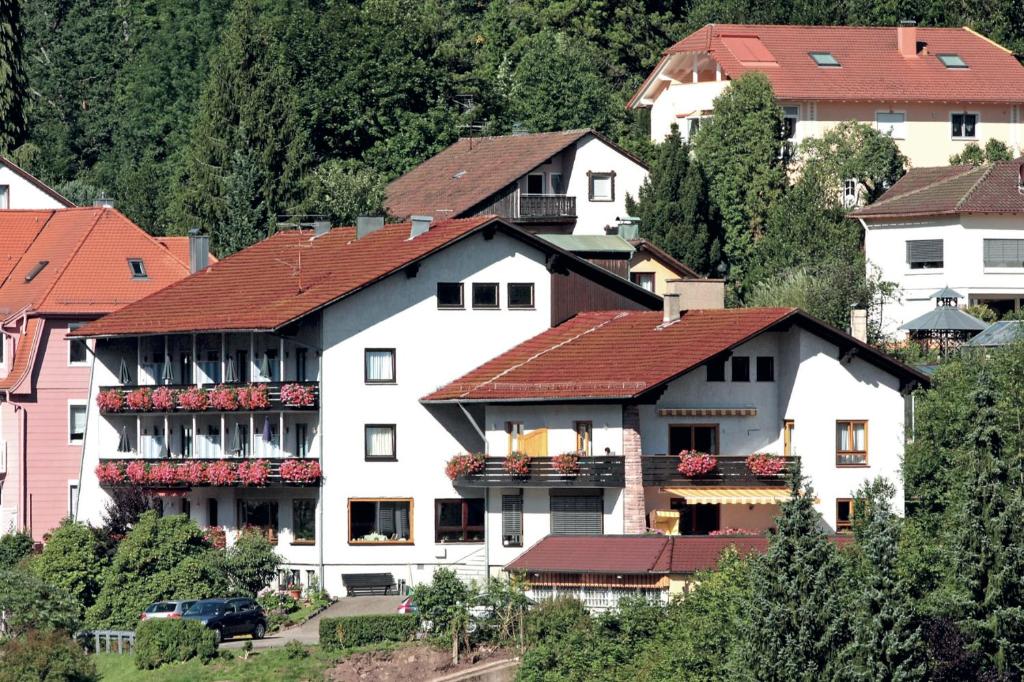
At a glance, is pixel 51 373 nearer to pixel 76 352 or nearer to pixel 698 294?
pixel 76 352

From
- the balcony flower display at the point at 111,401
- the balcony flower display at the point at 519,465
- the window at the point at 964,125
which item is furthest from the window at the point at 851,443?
the window at the point at 964,125

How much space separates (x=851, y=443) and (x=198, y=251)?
27079 mm

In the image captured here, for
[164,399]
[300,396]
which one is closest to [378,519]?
[300,396]

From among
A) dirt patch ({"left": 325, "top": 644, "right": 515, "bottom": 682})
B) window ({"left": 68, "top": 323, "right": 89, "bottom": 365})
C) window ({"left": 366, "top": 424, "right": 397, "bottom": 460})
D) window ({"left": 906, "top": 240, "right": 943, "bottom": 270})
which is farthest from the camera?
window ({"left": 906, "top": 240, "right": 943, "bottom": 270})

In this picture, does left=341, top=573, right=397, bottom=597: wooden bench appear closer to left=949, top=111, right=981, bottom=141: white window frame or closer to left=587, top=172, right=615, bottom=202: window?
left=587, top=172, right=615, bottom=202: window

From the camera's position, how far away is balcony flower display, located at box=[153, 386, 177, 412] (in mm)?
84000

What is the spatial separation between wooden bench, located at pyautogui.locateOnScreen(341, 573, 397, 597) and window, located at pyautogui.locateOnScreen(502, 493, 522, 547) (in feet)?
11.8

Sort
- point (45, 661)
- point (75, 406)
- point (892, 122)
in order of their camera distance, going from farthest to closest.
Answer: point (892, 122) < point (75, 406) < point (45, 661)

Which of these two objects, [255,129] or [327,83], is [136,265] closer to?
[255,129]

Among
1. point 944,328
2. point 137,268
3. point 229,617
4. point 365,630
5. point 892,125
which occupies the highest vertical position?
point 892,125

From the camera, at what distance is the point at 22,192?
105 metres

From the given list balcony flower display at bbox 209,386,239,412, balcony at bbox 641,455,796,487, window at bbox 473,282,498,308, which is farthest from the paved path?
window at bbox 473,282,498,308

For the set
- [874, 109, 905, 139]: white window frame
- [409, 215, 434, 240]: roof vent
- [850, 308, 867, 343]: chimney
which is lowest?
[850, 308, 867, 343]: chimney

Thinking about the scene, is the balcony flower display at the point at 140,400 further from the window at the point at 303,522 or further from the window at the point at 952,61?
the window at the point at 952,61
